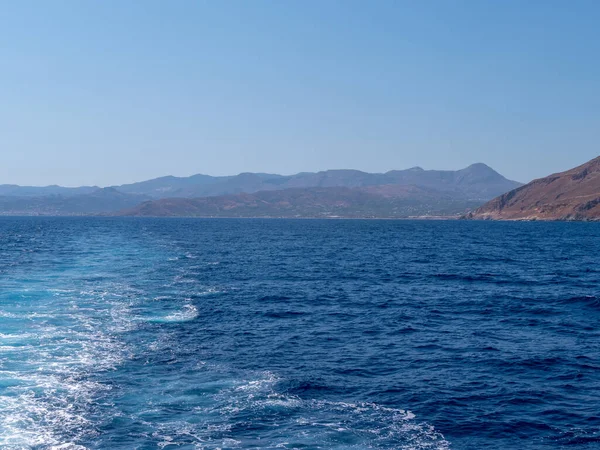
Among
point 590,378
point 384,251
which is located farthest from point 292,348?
point 384,251

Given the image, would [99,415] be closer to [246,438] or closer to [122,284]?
[246,438]

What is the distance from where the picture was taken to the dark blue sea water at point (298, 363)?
24734 mm

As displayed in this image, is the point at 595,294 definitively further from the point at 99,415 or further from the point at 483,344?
the point at 99,415

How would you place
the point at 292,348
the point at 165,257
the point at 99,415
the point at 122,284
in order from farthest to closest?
the point at 165,257 → the point at 122,284 → the point at 292,348 → the point at 99,415

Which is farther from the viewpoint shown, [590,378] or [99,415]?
[590,378]

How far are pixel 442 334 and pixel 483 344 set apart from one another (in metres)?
3.99

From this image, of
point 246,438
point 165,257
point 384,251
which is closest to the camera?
point 246,438

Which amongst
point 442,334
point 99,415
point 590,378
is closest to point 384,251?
point 442,334

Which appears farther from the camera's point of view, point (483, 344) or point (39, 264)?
point (39, 264)

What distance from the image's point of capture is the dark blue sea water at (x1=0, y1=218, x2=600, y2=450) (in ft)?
81.1

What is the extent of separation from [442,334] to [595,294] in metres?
26.7

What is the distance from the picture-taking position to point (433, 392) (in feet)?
99.2

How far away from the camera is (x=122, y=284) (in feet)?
225

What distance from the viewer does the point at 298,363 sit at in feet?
116
